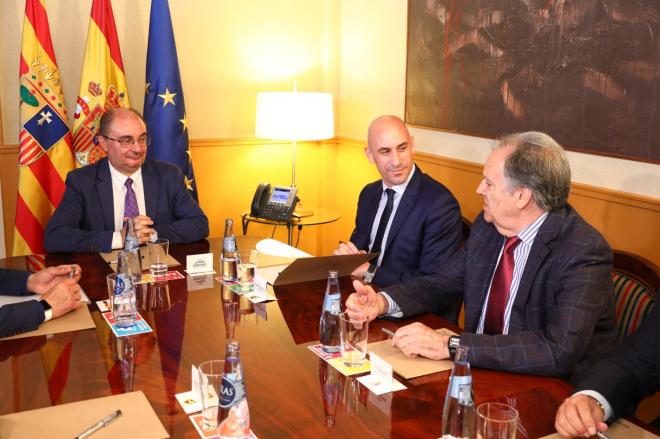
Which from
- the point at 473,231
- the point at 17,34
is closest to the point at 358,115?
the point at 17,34

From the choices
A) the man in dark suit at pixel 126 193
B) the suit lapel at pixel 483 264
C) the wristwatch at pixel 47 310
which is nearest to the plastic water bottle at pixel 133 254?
the wristwatch at pixel 47 310

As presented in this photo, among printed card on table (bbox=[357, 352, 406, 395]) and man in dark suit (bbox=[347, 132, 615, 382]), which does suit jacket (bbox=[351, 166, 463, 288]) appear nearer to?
man in dark suit (bbox=[347, 132, 615, 382])

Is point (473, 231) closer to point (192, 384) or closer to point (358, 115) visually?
point (192, 384)

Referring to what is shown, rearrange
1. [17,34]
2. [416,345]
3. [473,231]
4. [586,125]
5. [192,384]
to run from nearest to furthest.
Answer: [192,384], [416,345], [473,231], [586,125], [17,34]

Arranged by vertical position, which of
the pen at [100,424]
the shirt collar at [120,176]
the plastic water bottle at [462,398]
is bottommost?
the pen at [100,424]

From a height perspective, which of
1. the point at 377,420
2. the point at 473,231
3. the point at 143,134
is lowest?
the point at 377,420

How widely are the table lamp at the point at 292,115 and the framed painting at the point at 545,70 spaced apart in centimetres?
65

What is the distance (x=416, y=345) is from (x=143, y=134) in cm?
204

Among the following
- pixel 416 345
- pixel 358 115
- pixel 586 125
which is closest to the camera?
pixel 416 345

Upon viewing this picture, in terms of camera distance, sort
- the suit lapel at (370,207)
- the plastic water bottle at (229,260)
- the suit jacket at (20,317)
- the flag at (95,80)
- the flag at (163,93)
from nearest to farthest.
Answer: the suit jacket at (20,317)
the plastic water bottle at (229,260)
the suit lapel at (370,207)
the flag at (95,80)
the flag at (163,93)

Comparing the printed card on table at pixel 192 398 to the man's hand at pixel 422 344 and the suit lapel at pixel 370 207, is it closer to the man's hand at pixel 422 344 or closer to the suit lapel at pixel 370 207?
the man's hand at pixel 422 344

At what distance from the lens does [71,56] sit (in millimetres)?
4332

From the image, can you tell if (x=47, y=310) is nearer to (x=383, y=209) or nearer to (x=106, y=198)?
(x=106, y=198)

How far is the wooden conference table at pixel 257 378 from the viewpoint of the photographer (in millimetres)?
1446
